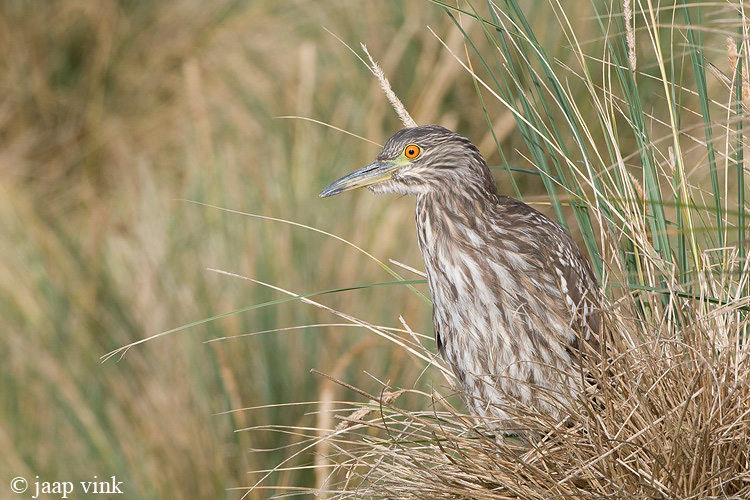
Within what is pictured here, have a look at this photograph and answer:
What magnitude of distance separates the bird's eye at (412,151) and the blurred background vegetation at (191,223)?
2.07 ft

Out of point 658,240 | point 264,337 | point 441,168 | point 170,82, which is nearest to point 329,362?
point 264,337

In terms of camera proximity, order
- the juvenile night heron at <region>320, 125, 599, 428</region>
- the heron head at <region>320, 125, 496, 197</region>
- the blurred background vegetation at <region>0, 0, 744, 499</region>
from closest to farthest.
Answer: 1. the juvenile night heron at <region>320, 125, 599, 428</region>
2. the heron head at <region>320, 125, 496, 197</region>
3. the blurred background vegetation at <region>0, 0, 744, 499</region>

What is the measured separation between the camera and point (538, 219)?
3.09 meters

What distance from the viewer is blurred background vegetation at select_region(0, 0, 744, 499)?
4742 mm

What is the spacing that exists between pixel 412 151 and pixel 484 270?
50cm

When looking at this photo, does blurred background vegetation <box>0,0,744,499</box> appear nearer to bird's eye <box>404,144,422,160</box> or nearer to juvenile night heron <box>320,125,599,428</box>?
juvenile night heron <box>320,125,599,428</box>

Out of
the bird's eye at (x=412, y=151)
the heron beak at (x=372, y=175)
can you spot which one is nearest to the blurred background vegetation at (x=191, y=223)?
the heron beak at (x=372, y=175)

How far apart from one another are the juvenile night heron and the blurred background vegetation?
0.34 metres

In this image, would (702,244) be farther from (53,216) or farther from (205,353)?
(53,216)

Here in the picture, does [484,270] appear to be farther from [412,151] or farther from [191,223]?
[191,223]

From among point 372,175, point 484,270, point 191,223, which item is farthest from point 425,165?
point 191,223

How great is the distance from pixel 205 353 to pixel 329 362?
1.99 ft

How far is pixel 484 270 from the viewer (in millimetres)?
2988

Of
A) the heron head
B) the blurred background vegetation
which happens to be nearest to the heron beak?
the heron head
